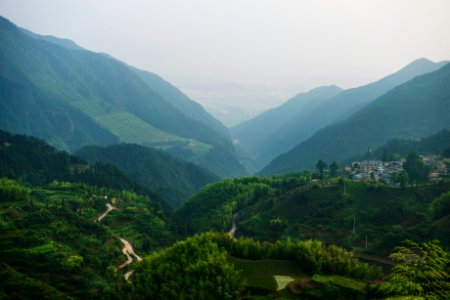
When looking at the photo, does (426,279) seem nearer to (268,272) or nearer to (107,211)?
(268,272)

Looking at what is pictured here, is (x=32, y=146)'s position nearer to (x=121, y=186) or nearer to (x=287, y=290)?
(x=121, y=186)

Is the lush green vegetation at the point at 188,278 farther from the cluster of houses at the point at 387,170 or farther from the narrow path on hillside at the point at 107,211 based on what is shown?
the cluster of houses at the point at 387,170

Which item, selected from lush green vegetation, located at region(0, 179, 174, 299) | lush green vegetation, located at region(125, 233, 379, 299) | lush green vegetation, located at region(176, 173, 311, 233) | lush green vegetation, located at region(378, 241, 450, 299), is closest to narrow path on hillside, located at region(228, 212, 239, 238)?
lush green vegetation, located at region(176, 173, 311, 233)

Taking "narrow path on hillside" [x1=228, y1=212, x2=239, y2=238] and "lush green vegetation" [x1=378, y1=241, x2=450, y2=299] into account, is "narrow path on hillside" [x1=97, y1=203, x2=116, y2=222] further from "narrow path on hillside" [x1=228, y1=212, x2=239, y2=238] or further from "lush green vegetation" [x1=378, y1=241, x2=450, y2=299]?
"lush green vegetation" [x1=378, y1=241, x2=450, y2=299]

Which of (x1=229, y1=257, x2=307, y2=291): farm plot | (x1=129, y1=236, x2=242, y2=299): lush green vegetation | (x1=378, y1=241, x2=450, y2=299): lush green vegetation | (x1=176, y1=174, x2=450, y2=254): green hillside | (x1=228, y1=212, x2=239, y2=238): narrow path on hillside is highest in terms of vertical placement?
(x1=378, y1=241, x2=450, y2=299): lush green vegetation

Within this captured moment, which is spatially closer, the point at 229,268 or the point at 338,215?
the point at 229,268

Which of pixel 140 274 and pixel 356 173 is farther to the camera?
pixel 356 173

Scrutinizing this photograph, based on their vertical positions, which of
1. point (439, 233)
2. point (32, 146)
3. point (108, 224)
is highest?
point (32, 146)

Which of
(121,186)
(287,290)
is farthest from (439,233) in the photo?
(121,186)

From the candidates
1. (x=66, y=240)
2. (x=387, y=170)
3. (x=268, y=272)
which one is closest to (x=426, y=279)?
(x=268, y=272)

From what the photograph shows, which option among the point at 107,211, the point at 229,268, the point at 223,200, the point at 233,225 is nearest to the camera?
the point at 229,268

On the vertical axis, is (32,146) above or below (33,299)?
above
